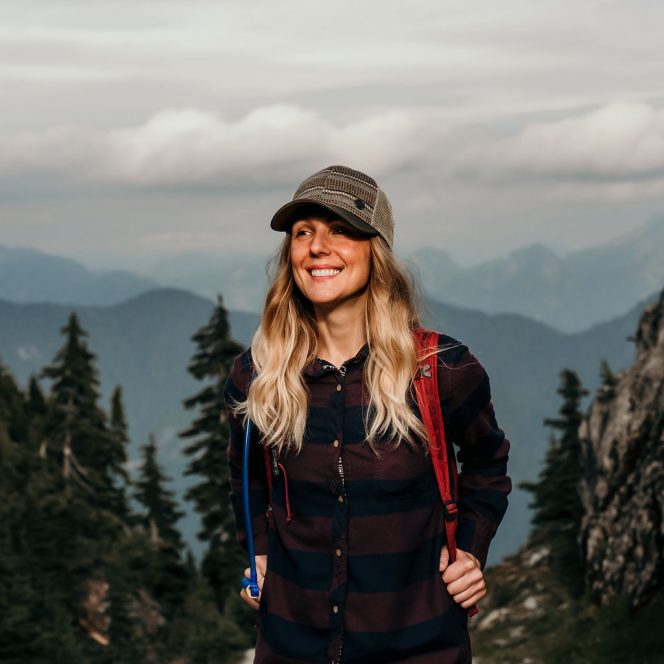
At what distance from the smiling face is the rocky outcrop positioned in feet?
23.9

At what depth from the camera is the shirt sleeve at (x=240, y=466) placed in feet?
14.1

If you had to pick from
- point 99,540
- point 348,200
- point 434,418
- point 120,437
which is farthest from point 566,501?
point 120,437

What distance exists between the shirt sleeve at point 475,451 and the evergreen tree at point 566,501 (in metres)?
10.4

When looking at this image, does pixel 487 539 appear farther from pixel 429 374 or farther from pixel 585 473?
pixel 585 473

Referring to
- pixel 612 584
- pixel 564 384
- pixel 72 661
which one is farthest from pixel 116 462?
pixel 612 584

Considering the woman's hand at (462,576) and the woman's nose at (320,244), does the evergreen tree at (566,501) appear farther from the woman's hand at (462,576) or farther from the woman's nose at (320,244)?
the woman's nose at (320,244)

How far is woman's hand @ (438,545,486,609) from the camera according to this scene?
3949 millimetres

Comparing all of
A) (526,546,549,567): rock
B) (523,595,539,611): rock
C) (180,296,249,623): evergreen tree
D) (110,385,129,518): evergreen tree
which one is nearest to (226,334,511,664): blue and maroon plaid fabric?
(523,595,539,611): rock

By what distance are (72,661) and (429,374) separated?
1912cm

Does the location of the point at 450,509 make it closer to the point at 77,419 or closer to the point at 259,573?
the point at 259,573

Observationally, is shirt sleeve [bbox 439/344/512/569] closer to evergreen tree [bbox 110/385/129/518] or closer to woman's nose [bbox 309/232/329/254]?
woman's nose [bbox 309/232/329/254]

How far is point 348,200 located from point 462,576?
167cm

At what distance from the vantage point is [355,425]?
3.91 metres

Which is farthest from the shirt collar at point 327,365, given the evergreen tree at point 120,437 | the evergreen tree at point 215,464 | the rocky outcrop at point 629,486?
the evergreen tree at point 120,437
